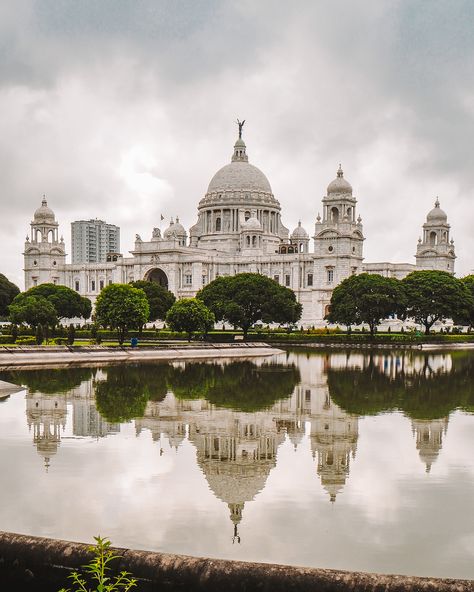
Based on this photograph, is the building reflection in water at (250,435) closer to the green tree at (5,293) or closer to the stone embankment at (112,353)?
the stone embankment at (112,353)

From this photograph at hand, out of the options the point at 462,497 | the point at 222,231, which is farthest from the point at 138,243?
the point at 462,497

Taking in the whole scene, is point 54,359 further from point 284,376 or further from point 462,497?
point 462,497

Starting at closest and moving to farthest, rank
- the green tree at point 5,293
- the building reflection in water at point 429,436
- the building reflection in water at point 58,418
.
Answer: the building reflection in water at point 429,436
the building reflection in water at point 58,418
the green tree at point 5,293

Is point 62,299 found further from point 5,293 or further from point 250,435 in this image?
point 250,435

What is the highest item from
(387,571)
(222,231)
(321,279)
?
(222,231)

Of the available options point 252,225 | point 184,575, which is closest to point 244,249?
point 252,225

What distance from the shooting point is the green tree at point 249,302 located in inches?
2931

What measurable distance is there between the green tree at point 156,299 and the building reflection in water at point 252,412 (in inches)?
1876

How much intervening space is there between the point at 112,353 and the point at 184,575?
39471mm

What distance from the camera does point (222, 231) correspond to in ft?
417

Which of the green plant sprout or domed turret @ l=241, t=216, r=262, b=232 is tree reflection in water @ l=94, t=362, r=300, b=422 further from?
domed turret @ l=241, t=216, r=262, b=232

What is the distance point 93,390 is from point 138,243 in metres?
89.2

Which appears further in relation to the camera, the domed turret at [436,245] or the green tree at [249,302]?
the domed turret at [436,245]

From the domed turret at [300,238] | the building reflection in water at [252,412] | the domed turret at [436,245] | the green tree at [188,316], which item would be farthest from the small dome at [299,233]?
Result: the building reflection in water at [252,412]
